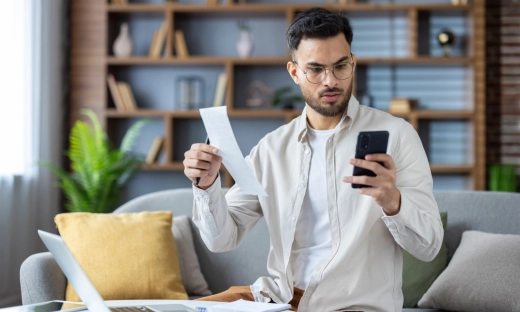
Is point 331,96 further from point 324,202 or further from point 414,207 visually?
point 414,207

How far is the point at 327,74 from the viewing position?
72.1 inches

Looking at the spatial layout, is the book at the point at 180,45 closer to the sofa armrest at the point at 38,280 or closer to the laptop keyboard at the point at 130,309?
the sofa armrest at the point at 38,280

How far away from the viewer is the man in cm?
172

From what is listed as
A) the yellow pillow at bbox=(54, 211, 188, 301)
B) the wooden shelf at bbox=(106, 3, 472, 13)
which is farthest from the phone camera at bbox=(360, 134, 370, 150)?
the wooden shelf at bbox=(106, 3, 472, 13)

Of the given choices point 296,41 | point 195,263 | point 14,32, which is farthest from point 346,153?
point 14,32

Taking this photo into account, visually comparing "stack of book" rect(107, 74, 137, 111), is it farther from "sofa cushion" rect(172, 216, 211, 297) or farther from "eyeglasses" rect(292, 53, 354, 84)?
"eyeglasses" rect(292, 53, 354, 84)

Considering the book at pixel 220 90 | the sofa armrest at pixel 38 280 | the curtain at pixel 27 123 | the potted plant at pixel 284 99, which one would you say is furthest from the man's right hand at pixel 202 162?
the book at pixel 220 90

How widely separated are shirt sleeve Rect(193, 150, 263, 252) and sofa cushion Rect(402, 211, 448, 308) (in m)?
0.78

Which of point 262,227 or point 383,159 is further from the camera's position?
point 262,227

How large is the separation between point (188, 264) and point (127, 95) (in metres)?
2.49

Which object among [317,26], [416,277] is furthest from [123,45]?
[317,26]

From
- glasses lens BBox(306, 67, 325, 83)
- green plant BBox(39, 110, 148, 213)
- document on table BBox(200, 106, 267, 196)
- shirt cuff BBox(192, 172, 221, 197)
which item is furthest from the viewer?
green plant BBox(39, 110, 148, 213)

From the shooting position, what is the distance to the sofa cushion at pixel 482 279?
2.33 m

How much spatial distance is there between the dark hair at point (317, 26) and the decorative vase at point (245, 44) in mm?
2979
